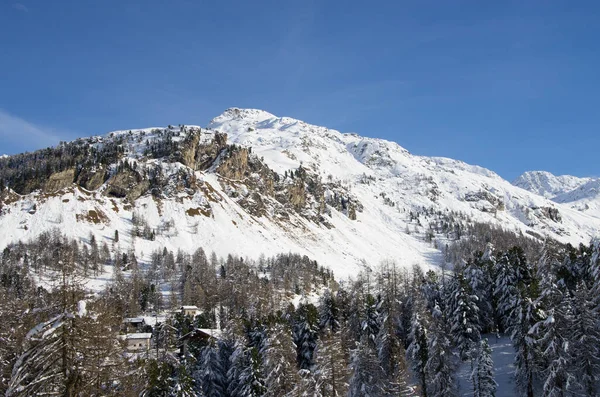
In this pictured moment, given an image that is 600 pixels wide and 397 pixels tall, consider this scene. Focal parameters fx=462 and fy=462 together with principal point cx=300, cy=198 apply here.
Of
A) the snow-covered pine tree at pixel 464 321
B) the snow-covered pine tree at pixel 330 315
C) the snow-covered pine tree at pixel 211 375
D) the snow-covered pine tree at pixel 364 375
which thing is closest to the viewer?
the snow-covered pine tree at pixel 364 375

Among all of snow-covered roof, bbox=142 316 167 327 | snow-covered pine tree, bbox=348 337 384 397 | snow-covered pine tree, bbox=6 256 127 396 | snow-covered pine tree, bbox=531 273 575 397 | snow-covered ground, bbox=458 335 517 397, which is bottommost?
snow-covered roof, bbox=142 316 167 327

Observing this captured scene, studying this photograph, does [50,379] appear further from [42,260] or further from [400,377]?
[42,260]

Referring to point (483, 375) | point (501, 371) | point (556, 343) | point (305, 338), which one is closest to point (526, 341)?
point (556, 343)

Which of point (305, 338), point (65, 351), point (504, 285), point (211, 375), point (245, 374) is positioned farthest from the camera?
point (305, 338)

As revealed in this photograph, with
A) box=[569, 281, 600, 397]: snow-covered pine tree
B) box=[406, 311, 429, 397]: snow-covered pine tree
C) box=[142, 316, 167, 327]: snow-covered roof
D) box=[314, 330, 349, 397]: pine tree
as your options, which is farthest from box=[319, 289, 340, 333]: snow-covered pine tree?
box=[142, 316, 167, 327]: snow-covered roof

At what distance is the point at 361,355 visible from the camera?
44.2 meters

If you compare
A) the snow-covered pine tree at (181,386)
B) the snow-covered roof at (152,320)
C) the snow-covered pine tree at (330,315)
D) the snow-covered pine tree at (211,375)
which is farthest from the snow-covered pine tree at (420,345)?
the snow-covered roof at (152,320)

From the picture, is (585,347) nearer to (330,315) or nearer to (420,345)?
(420,345)

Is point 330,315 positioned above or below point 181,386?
above

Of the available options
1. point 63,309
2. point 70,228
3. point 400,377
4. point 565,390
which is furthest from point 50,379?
point 70,228

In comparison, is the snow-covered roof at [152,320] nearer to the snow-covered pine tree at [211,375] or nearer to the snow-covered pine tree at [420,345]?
the snow-covered pine tree at [211,375]

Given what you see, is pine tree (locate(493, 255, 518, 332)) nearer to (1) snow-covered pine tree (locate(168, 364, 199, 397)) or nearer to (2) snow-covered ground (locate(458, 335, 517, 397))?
(2) snow-covered ground (locate(458, 335, 517, 397))

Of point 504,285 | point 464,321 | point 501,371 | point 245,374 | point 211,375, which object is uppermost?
point 504,285

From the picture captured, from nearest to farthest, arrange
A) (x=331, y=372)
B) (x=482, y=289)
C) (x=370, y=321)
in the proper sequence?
(x=331, y=372)
(x=370, y=321)
(x=482, y=289)
